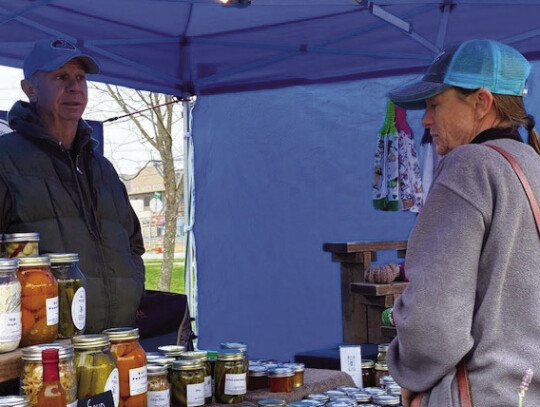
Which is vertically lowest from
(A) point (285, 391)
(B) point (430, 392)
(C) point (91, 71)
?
(A) point (285, 391)

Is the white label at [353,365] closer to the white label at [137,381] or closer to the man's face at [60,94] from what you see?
the white label at [137,381]

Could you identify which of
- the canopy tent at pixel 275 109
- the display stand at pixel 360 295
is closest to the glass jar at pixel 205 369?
the display stand at pixel 360 295

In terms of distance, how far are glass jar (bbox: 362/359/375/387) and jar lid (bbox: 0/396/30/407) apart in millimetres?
1655

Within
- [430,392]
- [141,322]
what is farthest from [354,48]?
[430,392]

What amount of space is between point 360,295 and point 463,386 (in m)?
3.34

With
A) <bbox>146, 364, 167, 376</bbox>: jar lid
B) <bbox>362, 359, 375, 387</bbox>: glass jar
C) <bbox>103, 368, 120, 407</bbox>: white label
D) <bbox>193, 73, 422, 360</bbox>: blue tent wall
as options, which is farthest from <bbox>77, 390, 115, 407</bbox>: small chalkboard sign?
<bbox>193, 73, 422, 360</bbox>: blue tent wall

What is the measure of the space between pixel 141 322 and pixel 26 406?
109 inches

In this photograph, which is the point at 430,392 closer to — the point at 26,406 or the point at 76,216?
the point at 26,406

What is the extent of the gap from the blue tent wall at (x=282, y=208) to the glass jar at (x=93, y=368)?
13.3 ft

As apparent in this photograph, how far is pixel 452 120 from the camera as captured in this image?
155 centimetres

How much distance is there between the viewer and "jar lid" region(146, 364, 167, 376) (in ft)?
5.95

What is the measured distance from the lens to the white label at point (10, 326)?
142 centimetres

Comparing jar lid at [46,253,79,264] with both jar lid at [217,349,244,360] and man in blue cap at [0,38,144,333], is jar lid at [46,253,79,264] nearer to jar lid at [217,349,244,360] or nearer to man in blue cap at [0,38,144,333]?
jar lid at [217,349,244,360]

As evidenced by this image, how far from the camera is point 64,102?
266cm
